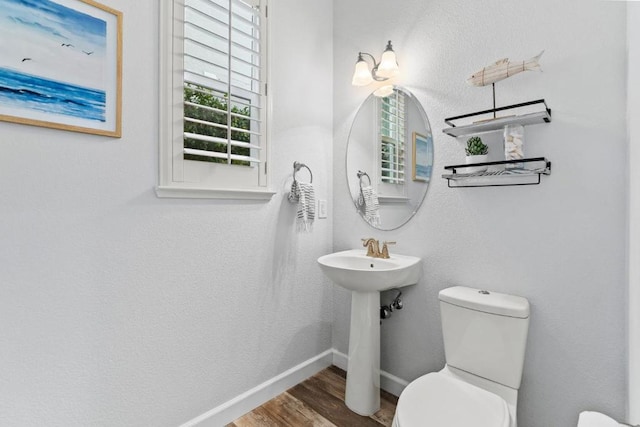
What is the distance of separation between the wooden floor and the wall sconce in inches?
76.2

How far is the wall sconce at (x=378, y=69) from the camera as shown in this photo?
70.5 inches

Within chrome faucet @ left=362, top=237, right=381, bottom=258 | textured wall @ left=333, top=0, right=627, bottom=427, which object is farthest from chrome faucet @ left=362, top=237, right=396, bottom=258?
textured wall @ left=333, top=0, right=627, bottom=427

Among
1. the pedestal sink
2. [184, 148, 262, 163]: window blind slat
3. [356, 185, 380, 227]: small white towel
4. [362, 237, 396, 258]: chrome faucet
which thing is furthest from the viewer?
[356, 185, 380, 227]: small white towel

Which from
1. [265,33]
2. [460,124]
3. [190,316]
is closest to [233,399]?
[190,316]

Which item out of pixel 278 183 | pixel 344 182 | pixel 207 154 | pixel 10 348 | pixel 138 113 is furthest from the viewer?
pixel 344 182

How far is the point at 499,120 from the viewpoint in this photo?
4.51 feet

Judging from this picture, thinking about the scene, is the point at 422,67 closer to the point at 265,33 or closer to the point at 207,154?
the point at 265,33

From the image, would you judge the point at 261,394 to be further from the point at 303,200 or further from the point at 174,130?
the point at 174,130

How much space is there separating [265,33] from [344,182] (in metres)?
1.03

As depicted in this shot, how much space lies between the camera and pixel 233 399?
1.69m

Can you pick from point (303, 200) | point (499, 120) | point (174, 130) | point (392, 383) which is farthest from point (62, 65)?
point (392, 383)

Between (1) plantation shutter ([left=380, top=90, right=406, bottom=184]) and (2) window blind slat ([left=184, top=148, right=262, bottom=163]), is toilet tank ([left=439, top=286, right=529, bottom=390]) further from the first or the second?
(2) window blind slat ([left=184, top=148, right=262, bottom=163])

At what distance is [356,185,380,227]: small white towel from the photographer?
2.00m

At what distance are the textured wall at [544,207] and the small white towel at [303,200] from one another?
0.58 m
